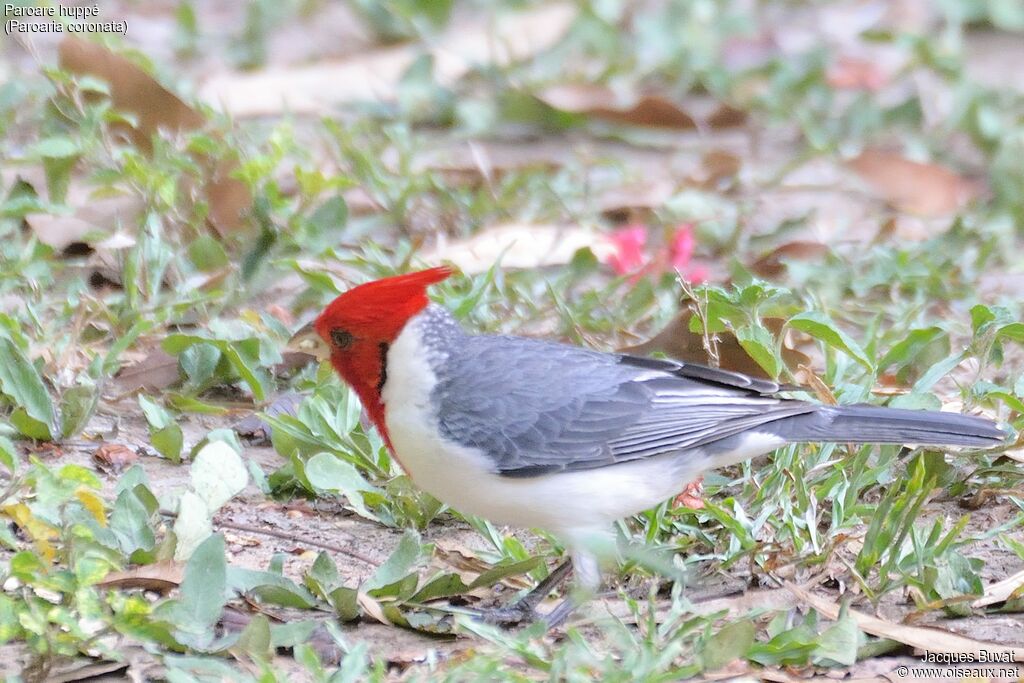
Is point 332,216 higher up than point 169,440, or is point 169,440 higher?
point 332,216

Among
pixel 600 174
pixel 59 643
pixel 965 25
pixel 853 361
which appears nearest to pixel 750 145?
pixel 600 174

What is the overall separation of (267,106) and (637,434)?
3.91 metres

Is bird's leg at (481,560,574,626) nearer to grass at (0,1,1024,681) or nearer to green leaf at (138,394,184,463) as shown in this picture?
grass at (0,1,1024,681)

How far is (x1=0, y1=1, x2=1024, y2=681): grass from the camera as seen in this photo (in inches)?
129

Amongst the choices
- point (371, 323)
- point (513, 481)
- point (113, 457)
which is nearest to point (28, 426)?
point (113, 457)

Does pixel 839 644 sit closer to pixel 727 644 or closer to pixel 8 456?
pixel 727 644

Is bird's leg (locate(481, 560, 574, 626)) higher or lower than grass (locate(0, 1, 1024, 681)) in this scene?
lower

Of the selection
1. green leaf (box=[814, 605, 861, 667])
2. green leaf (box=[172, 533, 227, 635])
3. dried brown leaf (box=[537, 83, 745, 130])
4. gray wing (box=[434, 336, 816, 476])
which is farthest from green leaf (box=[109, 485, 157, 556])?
dried brown leaf (box=[537, 83, 745, 130])

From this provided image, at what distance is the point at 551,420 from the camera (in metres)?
3.79

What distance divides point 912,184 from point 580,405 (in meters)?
3.62

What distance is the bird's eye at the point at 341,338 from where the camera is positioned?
12.8 feet

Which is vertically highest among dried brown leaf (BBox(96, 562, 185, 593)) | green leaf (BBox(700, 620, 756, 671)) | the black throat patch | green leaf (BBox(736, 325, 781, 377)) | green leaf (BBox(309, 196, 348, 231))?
green leaf (BBox(309, 196, 348, 231))

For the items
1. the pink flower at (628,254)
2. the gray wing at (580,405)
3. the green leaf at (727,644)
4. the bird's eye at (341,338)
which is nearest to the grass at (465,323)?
the green leaf at (727,644)

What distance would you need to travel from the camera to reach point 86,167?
5840 millimetres
